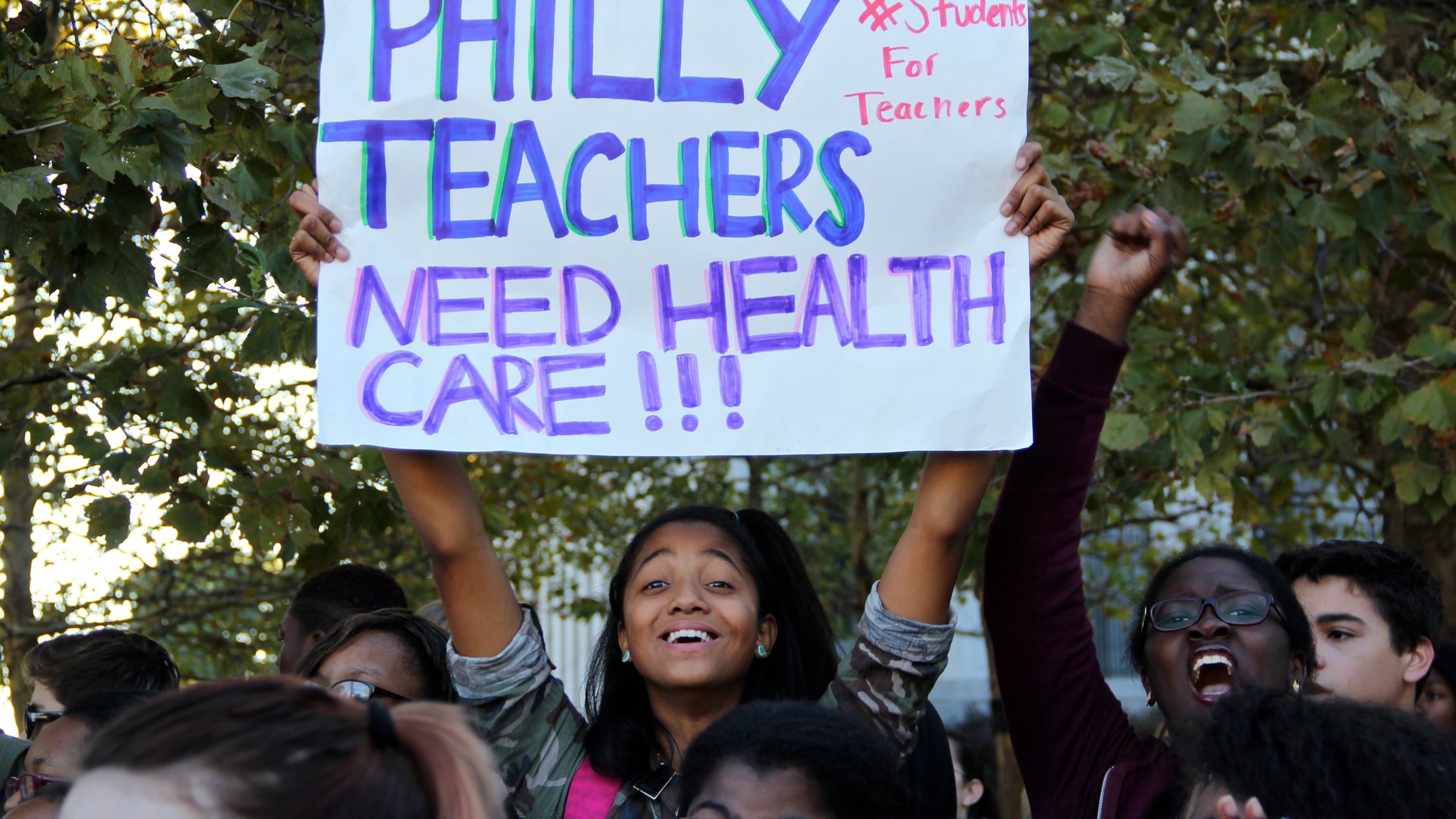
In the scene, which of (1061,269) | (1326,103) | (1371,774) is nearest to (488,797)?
(1371,774)

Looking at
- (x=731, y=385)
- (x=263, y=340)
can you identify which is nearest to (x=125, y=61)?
(x=263, y=340)

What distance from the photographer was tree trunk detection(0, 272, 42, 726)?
665 centimetres

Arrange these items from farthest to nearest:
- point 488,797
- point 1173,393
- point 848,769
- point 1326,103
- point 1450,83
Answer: point 1450,83, point 1173,393, point 1326,103, point 848,769, point 488,797

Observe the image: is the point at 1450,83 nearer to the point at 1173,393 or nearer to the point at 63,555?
the point at 1173,393

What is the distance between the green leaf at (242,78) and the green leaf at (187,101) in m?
0.03

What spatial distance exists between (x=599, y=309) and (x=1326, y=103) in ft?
10.6

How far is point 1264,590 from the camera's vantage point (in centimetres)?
264

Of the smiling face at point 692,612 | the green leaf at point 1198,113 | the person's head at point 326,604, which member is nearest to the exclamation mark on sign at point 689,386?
the smiling face at point 692,612

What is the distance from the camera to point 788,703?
229cm

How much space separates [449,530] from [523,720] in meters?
0.35

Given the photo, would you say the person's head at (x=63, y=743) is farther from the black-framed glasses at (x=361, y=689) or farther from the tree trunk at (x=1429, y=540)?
the tree trunk at (x=1429, y=540)

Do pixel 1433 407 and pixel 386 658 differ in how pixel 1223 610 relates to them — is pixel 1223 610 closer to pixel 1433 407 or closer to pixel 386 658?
pixel 386 658

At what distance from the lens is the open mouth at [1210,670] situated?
8.41 ft

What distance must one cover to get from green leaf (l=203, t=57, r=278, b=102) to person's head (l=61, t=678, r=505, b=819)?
6.37 ft
